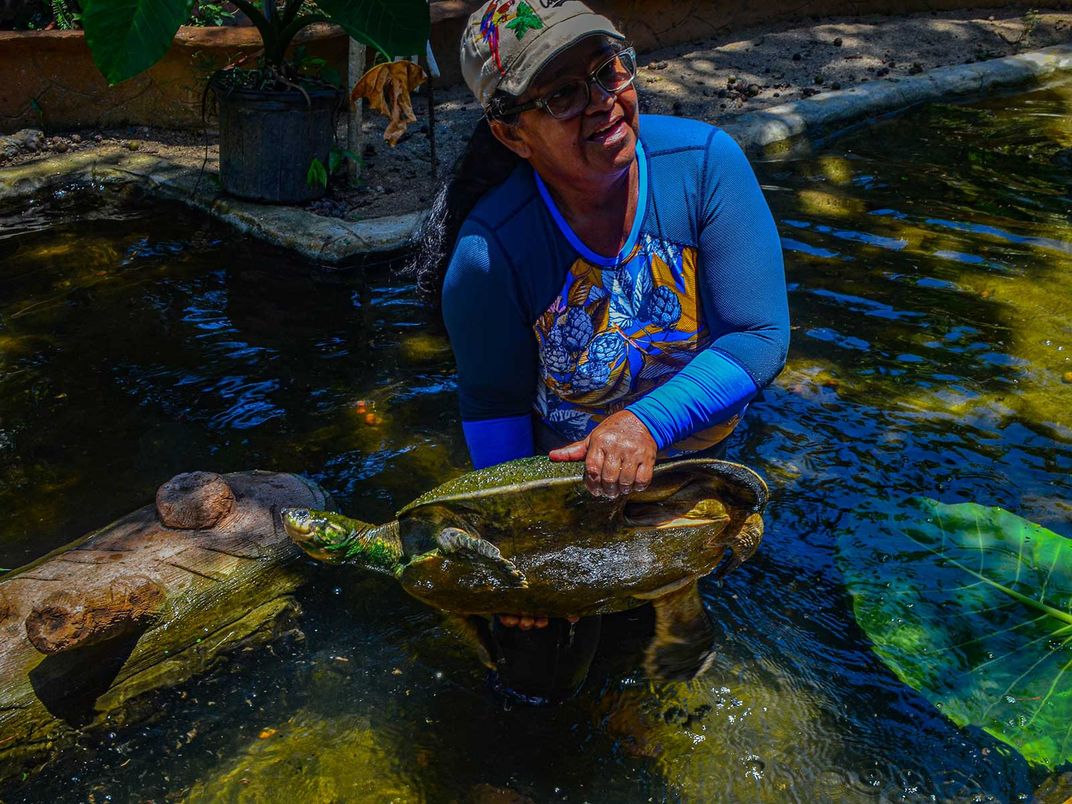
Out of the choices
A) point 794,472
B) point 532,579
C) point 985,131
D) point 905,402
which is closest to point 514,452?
point 532,579

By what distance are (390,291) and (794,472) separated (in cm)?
253

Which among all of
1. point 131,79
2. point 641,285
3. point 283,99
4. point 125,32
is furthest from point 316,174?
point 641,285

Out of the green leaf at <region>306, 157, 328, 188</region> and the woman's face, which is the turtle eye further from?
the green leaf at <region>306, 157, 328, 188</region>

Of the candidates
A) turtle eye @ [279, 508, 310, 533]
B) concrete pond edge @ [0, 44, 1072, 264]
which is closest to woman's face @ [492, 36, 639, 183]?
turtle eye @ [279, 508, 310, 533]

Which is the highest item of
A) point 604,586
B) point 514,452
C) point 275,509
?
point 514,452

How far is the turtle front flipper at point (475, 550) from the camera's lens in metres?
2.12

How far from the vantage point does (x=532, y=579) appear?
230cm

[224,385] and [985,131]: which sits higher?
[985,131]

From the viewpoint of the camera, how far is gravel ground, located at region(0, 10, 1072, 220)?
655 cm

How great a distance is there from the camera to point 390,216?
5.81 m

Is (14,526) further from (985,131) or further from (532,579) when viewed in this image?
(985,131)

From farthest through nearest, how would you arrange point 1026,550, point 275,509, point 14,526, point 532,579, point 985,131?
point 985,131
point 14,526
point 275,509
point 1026,550
point 532,579

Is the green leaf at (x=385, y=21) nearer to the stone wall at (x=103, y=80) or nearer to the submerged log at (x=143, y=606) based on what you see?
the stone wall at (x=103, y=80)

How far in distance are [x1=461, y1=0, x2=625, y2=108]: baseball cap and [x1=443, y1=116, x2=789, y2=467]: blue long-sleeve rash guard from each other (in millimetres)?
308
